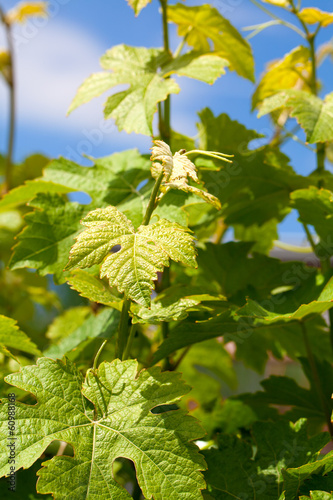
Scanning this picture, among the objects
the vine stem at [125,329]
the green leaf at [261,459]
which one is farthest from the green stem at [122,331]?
the green leaf at [261,459]

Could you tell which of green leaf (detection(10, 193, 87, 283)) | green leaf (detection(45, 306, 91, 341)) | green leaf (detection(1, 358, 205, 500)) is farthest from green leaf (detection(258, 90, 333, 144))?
green leaf (detection(45, 306, 91, 341))

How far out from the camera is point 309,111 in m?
0.96

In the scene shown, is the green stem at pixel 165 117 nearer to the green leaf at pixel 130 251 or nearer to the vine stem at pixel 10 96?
→ the green leaf at pixel 130 251

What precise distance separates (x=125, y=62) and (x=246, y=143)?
0.34 meters

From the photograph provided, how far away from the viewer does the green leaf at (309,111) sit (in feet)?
3.01

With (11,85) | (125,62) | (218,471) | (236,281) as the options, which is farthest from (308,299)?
(11,85)

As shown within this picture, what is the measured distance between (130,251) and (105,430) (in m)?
0.25

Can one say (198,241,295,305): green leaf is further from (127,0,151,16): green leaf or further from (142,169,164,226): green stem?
(127,0,151,16): green leaf

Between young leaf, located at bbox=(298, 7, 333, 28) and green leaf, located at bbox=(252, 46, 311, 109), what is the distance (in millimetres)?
64

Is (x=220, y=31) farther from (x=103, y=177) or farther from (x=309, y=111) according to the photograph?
(x=103, y=177)

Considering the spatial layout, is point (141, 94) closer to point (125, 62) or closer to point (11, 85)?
point (125, 62)

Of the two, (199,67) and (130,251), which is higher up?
(199,67)

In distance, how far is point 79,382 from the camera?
695 mm

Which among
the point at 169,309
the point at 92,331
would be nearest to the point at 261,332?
the point at 92,331
